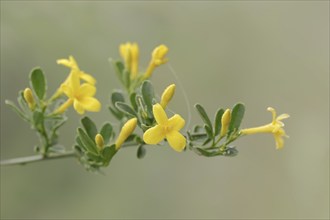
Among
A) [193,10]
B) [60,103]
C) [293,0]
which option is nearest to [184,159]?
[193,10]

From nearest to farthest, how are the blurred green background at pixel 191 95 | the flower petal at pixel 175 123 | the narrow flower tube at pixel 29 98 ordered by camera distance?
the flower petal at pixel 175 123 < the narrow flower tube at pixel 29 98 < the blurred green background at pixel 191 95

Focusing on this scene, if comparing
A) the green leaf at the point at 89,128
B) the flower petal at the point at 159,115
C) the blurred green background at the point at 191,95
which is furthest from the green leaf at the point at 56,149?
the blurred green background at the point at 191,95

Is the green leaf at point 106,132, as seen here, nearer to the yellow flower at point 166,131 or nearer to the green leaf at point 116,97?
the green leaf at point 116,97

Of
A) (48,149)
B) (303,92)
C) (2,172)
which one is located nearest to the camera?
(48,149)

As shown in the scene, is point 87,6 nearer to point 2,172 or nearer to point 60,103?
point 2,172

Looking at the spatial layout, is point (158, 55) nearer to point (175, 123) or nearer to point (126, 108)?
point (126, 108)

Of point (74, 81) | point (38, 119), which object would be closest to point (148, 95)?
point (74, 81)

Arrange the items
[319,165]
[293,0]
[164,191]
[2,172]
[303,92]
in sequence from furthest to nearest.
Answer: [293,0] → [303,92] → [164,191] → [319,165] → [2,172]

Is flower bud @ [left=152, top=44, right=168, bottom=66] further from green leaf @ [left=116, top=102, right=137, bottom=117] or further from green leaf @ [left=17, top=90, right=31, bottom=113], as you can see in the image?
green leaf @ [left=17, top=90, right=31, bottom=113]
